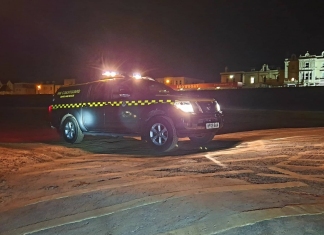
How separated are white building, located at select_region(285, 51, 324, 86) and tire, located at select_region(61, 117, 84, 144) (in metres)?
77.5

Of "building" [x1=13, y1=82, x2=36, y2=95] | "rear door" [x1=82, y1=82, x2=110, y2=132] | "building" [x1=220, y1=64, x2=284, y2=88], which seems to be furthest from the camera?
"building" [x1=13, y1=82, x2=36, y2=95]

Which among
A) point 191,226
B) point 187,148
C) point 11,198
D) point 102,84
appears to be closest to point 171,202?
point 191,226

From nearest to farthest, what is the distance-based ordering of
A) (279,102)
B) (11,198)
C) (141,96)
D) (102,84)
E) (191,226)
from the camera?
(191,226) < (11,198) < (141,96) < (102,84) < (279,102)

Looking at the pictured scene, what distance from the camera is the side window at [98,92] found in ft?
33.7

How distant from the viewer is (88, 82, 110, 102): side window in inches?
405

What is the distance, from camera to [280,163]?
7.16 meters

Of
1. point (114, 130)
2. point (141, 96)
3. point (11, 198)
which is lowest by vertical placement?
point (11, 198)

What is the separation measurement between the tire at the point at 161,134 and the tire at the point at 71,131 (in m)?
2.45

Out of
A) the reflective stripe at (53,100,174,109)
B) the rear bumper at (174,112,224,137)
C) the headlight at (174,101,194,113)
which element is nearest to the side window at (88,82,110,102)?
the reflective stripe at (53,100,174,109)

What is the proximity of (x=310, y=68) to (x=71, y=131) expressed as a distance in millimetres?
81283

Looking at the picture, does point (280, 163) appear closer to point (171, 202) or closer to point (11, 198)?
point (171, 202)

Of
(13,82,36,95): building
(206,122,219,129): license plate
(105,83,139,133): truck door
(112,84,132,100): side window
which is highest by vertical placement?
(13,82,36,95): building

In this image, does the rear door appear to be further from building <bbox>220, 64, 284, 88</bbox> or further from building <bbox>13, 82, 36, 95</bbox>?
building <bbox>13, 82, 36, 95</bbox>

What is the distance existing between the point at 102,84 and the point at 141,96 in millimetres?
1468
